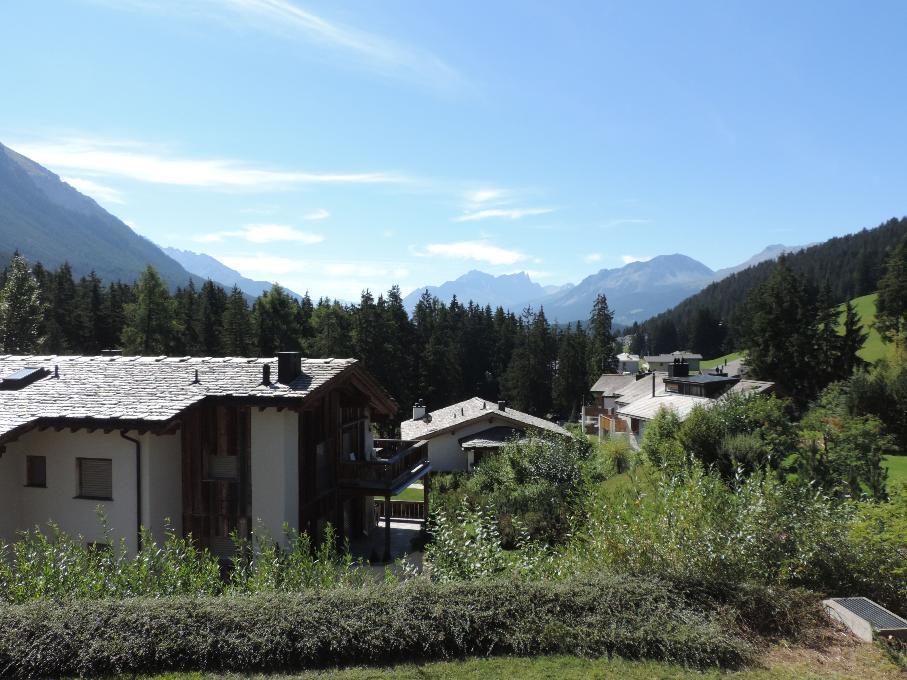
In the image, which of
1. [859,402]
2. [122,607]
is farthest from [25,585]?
[859,402]

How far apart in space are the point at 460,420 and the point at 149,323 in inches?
1274

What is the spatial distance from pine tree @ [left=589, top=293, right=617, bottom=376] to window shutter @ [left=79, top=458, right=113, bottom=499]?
6592cm

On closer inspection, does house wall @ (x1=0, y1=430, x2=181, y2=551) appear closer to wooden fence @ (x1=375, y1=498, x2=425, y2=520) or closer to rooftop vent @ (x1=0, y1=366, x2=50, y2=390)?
rooftop vent @ (x1=0, y1=366, x2=50, y2=390)

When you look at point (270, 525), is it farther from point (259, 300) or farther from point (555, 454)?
point (259, 300)

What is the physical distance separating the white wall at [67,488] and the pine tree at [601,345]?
2598 inches

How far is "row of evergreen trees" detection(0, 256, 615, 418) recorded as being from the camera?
55.0 metres

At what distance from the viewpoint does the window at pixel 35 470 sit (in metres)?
15.9

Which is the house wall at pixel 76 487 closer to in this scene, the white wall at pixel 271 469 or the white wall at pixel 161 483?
the white wall at pixel 161 483

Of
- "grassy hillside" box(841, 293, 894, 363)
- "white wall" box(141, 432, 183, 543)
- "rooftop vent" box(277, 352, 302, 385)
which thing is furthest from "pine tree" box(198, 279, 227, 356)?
"grassy hillside" box(841, 293, 894, 363)

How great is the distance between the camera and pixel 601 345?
79188 millimetres

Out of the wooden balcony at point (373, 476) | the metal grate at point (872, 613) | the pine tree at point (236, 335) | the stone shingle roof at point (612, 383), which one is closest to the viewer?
the metal grate at point (872, 613)

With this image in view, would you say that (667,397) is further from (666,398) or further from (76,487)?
(76,487)

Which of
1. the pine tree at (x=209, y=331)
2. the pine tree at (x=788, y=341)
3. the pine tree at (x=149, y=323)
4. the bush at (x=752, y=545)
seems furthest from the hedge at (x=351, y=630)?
the pine tree at (x=209, y=331)

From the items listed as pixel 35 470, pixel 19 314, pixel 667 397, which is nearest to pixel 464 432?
pixel 667 397
